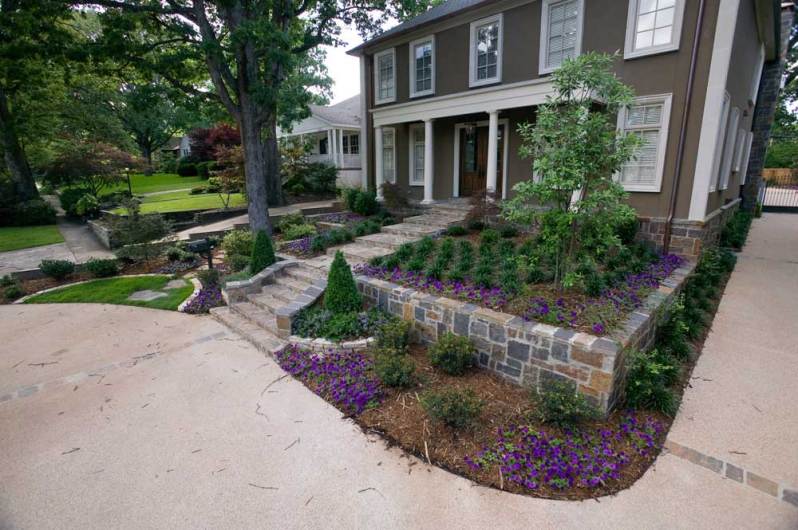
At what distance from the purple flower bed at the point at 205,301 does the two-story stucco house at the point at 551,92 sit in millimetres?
5992

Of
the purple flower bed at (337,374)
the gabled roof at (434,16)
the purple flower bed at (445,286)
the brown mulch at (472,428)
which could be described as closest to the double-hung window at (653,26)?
the gabled roof at (434,16)

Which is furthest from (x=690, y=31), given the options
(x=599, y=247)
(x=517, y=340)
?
(x=517, y=340)

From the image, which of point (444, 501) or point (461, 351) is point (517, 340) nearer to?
point (461, 351)

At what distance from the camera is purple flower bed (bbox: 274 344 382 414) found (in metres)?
3.84

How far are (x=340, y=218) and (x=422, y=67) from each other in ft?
16.0

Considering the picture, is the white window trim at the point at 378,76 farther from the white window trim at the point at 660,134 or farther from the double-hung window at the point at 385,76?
the white window trim at the point at 660,134

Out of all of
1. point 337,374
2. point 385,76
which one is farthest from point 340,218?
point 337,374

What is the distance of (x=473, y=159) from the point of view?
11.1m

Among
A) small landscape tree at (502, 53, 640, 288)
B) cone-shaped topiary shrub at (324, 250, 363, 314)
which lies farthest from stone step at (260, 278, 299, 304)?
small landscape tree at (502, 53, 640, 288)

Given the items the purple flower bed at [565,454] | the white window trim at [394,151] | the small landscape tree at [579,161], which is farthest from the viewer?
the white window trim at [394,151]

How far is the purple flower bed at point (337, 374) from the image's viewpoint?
3836 mm

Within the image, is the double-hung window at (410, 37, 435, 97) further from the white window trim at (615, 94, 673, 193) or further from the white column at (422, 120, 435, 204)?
the white window trim at (615, 94, 673, 193)

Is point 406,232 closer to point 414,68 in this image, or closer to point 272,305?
point 272,305

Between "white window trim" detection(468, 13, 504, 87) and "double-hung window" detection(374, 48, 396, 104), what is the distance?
272cm
